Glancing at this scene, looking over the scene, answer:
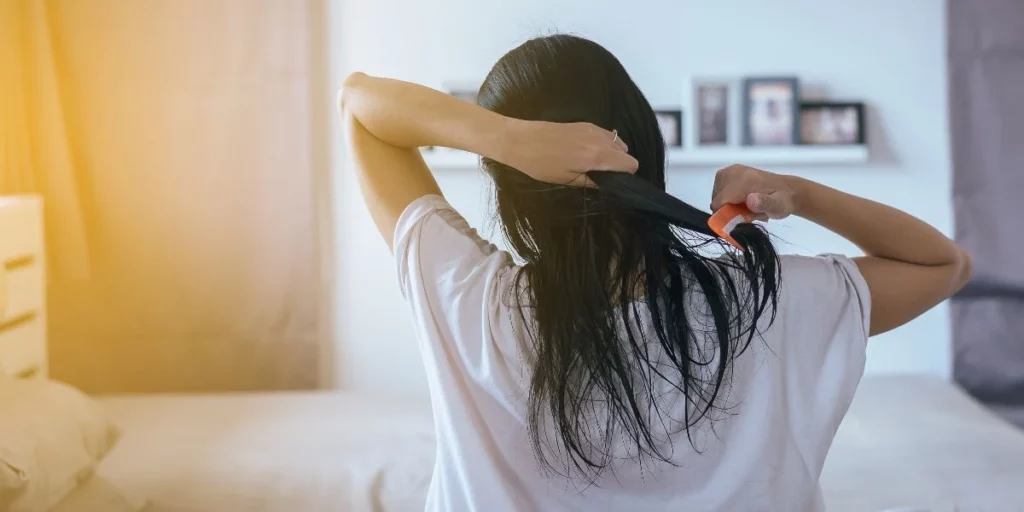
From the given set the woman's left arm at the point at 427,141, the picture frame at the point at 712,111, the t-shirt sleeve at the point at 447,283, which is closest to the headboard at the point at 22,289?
the woman's left arm at the point at 427,141

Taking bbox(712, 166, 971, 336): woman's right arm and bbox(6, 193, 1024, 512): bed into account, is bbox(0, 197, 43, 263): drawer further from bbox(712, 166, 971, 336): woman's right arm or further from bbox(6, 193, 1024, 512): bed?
bbox(712, 166, 971, 336): woman's right arm

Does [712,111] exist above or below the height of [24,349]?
above

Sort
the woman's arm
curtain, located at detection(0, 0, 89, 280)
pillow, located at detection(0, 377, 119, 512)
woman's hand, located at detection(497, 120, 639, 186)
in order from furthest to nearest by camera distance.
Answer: curtain, located at detection(0, 0, 89, 280), pillow, located at detection(0, 377, 119, 512), the woman's arm, woman's hand, located at detection(497, 120, 639, 186)

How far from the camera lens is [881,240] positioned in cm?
92

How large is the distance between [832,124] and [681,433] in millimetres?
1817

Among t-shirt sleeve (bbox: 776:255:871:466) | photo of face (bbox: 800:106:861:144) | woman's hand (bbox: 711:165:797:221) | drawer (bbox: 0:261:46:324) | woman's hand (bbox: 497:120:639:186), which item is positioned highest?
photo of face (bbox: 800:106:861:144)

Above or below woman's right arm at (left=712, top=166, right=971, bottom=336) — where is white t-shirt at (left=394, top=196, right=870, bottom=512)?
below

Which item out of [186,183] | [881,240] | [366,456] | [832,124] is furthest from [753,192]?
[186,183]

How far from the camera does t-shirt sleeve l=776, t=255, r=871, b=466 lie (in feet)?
2.77

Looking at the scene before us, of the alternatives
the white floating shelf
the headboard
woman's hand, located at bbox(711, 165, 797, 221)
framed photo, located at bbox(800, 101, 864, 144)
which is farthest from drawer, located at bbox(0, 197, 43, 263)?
framed photo, located at bbox(800, 101, 864, 144)

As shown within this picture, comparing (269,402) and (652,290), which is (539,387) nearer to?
(652,290)

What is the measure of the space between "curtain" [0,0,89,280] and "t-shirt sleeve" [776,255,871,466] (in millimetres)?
2177

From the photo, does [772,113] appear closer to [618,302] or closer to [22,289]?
[618,302]

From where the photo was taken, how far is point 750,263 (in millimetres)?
833
